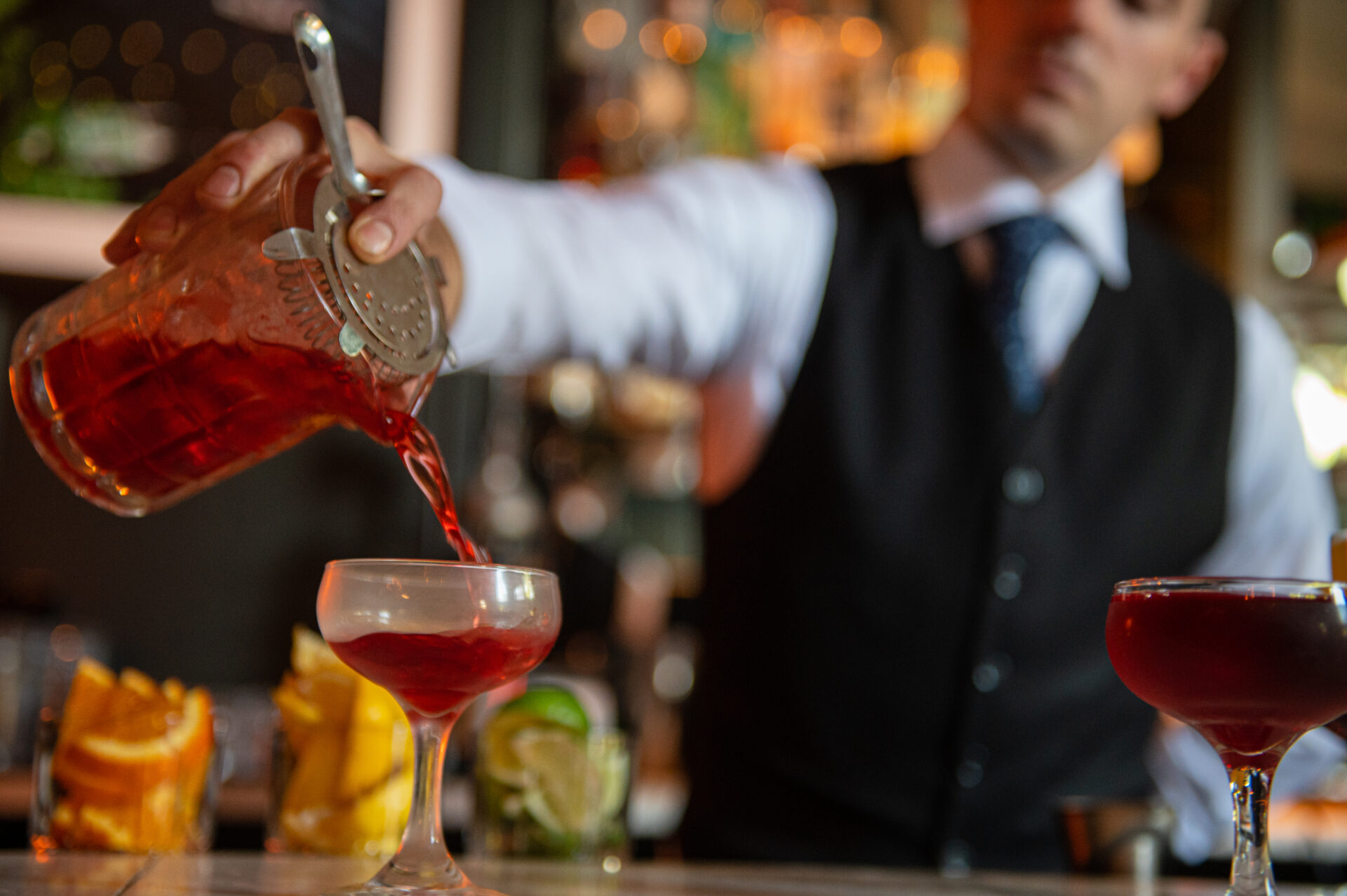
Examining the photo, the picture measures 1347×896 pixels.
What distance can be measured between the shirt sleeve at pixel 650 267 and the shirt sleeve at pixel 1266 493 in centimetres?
64

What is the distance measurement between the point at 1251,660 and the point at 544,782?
507mm

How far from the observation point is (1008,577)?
5.12 feet

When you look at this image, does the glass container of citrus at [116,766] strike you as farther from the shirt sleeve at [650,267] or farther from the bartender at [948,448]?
the bartender at [948,448]

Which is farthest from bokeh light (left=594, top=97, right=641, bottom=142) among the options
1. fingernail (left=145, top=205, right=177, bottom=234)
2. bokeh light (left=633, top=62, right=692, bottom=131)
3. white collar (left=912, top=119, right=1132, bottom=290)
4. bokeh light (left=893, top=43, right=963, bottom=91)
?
fingernail (left=145, top=205, right=177, bottom=234)

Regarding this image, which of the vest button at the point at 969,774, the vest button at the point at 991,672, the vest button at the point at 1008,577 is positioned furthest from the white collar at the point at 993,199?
the vest button at the point at 969,774

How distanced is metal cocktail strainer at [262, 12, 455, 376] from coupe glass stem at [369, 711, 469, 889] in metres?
0.24

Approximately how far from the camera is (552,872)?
899 millimetres

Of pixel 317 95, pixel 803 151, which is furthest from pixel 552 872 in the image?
pixel 803 151

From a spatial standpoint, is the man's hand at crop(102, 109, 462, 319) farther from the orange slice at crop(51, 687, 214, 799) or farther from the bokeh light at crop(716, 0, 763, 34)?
the bokeh light at crop(716, 0, 763, 34)

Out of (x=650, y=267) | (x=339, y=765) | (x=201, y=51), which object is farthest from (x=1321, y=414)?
(x=339, y=765)

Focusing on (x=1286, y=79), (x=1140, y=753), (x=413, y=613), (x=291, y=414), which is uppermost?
(x=1286, y=79)

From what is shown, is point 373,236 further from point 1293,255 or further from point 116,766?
point 1293,255

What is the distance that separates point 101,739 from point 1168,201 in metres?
2.96

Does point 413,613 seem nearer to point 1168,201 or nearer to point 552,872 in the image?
point 552,872
